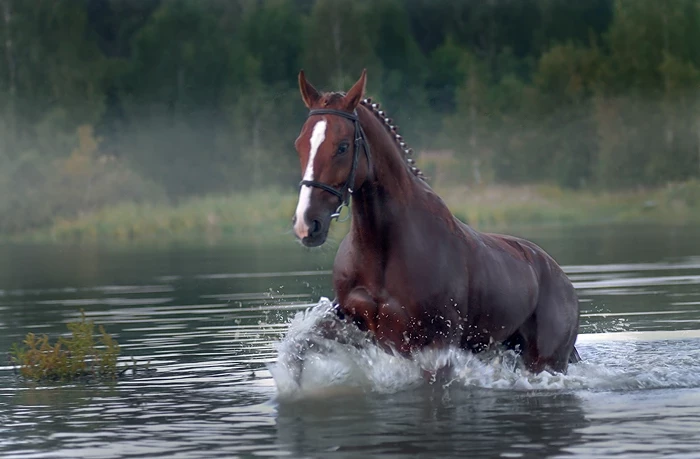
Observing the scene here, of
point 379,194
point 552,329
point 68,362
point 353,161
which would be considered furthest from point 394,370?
point 68,362

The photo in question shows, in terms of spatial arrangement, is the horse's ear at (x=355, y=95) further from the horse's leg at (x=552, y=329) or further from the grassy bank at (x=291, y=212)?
the grassy bank at (x=291, y=212)

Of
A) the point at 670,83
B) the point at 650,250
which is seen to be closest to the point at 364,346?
the point at 650,250

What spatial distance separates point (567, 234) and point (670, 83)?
64.9 feet

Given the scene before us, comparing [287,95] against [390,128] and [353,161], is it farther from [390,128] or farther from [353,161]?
[353,161]

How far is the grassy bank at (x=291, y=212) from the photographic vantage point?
151 ft

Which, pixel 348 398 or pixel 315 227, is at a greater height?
pixel 315 227

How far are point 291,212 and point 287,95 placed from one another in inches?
319

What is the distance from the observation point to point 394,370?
9680mm

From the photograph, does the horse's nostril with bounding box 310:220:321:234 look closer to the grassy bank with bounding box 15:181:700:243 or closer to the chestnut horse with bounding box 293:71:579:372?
the chestnut horse with bounding box 293:71:579:372

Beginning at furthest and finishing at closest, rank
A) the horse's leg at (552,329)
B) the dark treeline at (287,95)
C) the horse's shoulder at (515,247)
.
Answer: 1. the dark treeline at (287,95)
2. the horse's leg at (552,329)
3. the horse's shoulder at (515,247)

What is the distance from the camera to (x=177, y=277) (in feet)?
81.4

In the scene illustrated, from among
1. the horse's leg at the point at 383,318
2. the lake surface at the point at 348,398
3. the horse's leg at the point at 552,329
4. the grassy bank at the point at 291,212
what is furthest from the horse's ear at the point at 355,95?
the grassy bank at the point at 291,212

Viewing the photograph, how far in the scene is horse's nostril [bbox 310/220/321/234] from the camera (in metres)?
8.69

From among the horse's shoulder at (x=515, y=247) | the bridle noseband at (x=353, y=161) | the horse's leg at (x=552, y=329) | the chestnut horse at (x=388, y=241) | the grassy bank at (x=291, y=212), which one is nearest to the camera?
the bridle noseband at (x=353, y=161)
